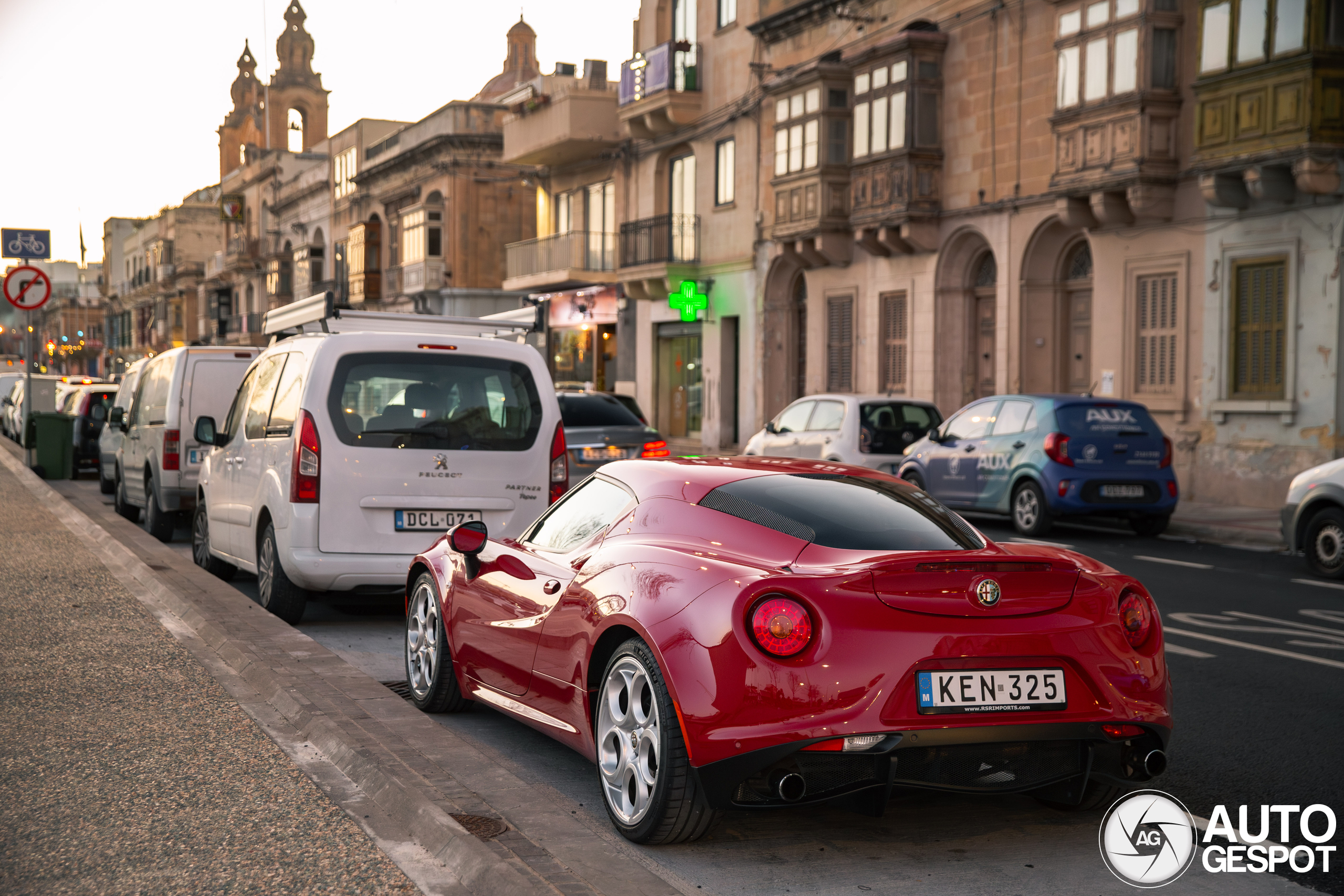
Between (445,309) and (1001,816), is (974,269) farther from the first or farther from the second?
(445,309)

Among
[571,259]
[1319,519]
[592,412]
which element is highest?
[571,259]

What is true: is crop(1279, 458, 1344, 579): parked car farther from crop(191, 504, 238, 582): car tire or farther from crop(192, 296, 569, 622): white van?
crop(191, 504, 238, 582): car tire

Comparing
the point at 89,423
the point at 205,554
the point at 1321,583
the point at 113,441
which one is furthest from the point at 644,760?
the point at 89,423

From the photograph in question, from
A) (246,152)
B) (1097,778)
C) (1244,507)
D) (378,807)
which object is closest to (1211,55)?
(1244,507)

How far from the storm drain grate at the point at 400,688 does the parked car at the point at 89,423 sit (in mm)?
17739

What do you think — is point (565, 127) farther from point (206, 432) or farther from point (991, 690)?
point (991, 690)

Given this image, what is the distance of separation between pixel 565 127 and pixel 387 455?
1182 inches

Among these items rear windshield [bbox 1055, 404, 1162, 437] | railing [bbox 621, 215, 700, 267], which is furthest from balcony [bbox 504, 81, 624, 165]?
rear windshield [bbox 1055, 404, 1162, 437]

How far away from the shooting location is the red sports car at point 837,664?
4.41 metres

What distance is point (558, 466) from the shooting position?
9.81 m

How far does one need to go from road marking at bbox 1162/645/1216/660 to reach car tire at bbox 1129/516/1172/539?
7.88 metres

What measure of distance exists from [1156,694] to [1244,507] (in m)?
15.9

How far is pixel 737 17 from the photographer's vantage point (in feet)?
109

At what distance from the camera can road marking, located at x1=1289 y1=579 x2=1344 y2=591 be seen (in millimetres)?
11969
